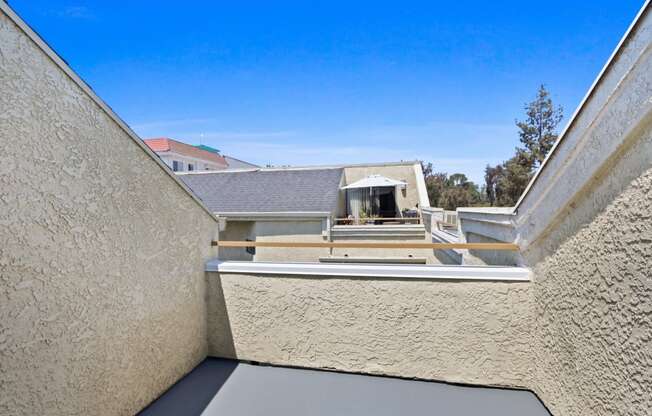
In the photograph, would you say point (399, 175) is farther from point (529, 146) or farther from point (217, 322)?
point (217, 322)

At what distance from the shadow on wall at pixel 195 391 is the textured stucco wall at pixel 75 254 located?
0.12m

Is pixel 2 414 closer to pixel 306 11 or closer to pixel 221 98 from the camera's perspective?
pixel 306 11

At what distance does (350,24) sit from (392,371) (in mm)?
Answer: 11951

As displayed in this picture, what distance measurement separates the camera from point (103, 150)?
2.56 m

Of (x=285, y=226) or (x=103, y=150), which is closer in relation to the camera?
(x=103, y=150)

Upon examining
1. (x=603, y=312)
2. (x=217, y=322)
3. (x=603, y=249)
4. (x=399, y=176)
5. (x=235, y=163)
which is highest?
(x=235, y=163)

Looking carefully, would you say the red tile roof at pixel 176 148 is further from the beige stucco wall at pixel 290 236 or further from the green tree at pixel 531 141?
the green tree at pixel 531 141

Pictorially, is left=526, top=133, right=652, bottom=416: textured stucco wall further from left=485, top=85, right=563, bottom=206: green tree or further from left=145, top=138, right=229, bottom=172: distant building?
left=145, top=138, right=229, bottom=172: distant building

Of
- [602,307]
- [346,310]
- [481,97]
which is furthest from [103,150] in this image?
[481,97]

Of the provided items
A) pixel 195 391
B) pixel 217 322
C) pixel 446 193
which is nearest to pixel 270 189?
pixel 217 322

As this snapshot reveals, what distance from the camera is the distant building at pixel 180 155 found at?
3681cm

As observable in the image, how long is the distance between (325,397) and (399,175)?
17108 millimetres

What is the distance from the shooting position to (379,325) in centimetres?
353

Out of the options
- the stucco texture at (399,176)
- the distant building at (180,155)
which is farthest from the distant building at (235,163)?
the stucco texture at (399,176)
